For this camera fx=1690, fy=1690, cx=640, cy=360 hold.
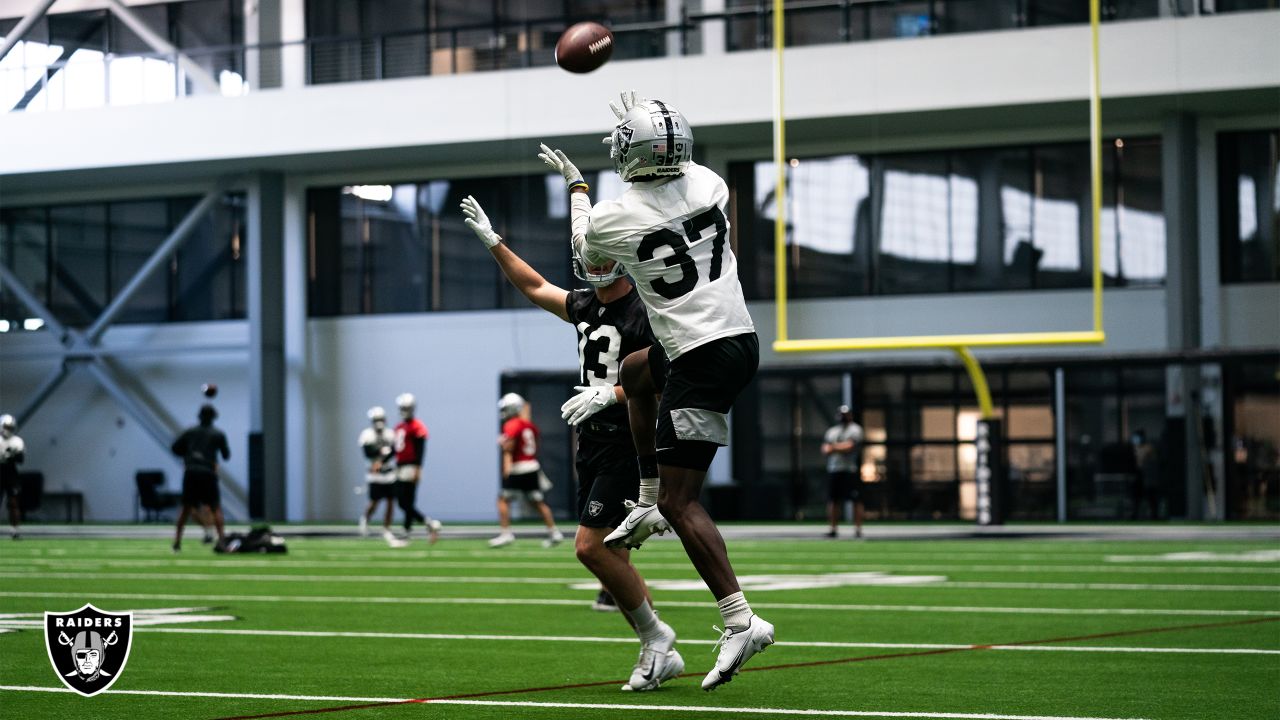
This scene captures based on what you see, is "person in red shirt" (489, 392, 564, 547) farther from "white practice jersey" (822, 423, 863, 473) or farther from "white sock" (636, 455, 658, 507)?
"white sock" (636, 455, 658, 507)

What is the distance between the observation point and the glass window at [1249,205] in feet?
91.9

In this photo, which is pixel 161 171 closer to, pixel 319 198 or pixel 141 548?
pixel 319 198

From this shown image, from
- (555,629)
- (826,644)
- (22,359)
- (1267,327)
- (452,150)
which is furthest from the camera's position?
(22,359)

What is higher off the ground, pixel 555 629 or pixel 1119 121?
pixel 1119 121

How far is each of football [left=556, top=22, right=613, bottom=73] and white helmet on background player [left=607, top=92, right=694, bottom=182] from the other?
1.85 m

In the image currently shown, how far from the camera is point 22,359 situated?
33.0 meters

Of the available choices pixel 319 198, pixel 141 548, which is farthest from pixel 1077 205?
pixel 141 548

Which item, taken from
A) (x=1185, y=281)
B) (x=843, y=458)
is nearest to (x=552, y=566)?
(x=843, y=458)

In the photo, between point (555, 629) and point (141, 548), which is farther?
point (141, 548)

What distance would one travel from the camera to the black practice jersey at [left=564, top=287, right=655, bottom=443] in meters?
7.21

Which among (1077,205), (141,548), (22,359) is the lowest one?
(141,548)

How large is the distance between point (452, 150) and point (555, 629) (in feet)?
72.0

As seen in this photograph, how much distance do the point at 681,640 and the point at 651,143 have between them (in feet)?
10.7

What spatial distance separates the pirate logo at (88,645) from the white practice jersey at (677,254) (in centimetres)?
216
